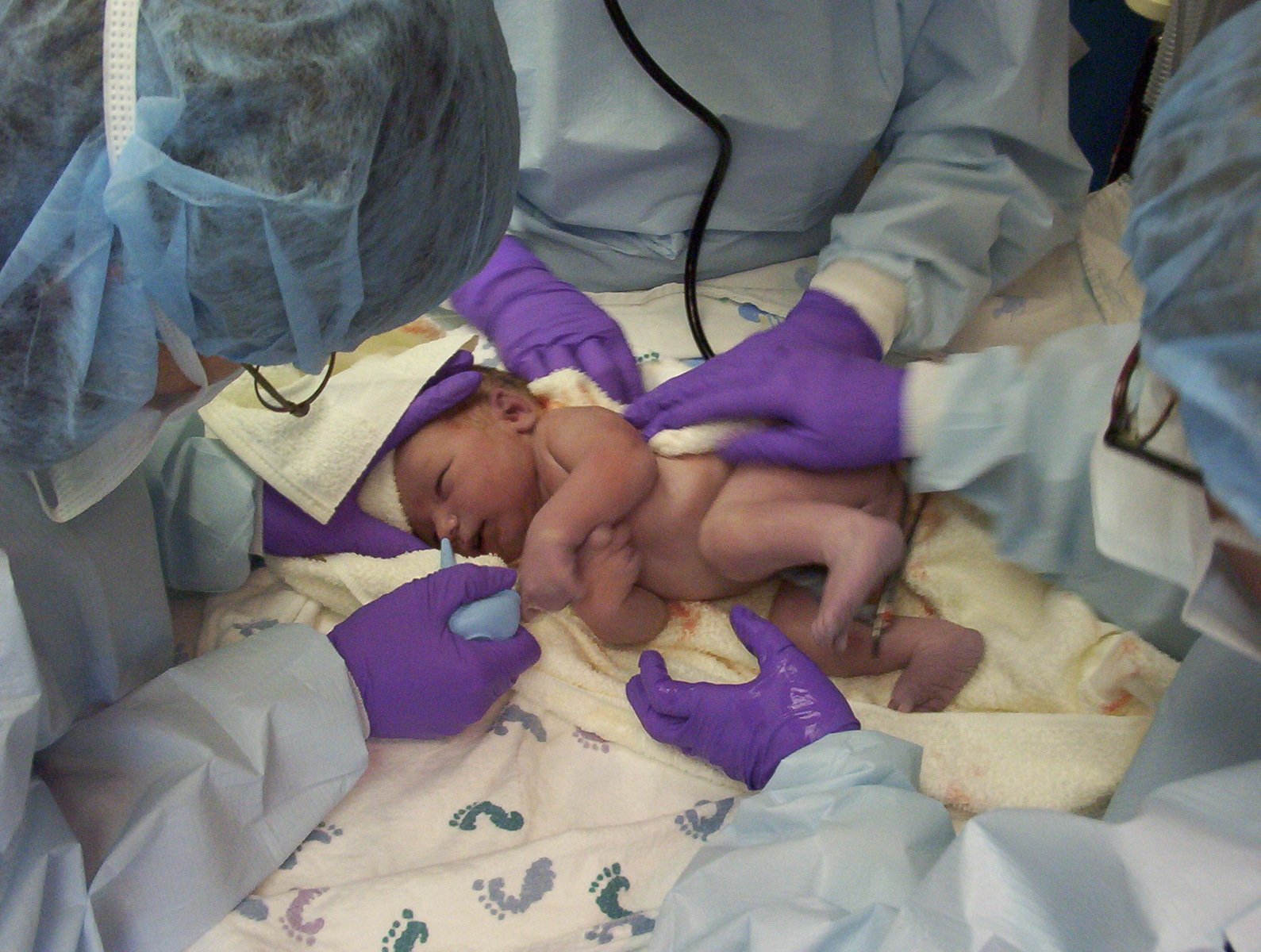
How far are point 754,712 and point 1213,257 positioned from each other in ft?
2.21

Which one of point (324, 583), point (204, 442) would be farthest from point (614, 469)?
point (204, 442)

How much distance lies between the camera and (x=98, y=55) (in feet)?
2.16

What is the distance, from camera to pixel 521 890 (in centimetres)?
101

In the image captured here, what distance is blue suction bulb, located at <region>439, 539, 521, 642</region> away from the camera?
45.7 inches

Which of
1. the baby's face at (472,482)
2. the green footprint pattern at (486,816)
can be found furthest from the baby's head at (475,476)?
the green footprint pattern at (486,816)

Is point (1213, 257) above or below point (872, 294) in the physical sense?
above

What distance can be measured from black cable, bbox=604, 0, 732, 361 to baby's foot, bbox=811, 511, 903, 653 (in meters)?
0.47

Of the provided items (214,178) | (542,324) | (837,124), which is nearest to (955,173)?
(837,124)

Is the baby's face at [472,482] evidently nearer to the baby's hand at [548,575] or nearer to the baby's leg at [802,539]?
the baby's hand at [548,575]

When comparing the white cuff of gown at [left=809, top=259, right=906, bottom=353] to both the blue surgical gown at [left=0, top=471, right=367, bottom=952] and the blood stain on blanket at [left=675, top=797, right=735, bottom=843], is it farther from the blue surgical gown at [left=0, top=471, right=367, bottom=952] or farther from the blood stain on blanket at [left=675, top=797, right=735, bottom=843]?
the blue surgical gown at [left=0, top=471, right=367, bottom=952]

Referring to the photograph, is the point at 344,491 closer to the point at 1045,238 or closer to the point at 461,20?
the point at 461,20

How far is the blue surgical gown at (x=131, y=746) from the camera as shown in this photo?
0.81 m

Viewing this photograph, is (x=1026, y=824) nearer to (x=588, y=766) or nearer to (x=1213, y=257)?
(x=1213, y=257)

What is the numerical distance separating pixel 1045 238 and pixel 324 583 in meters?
1.15
